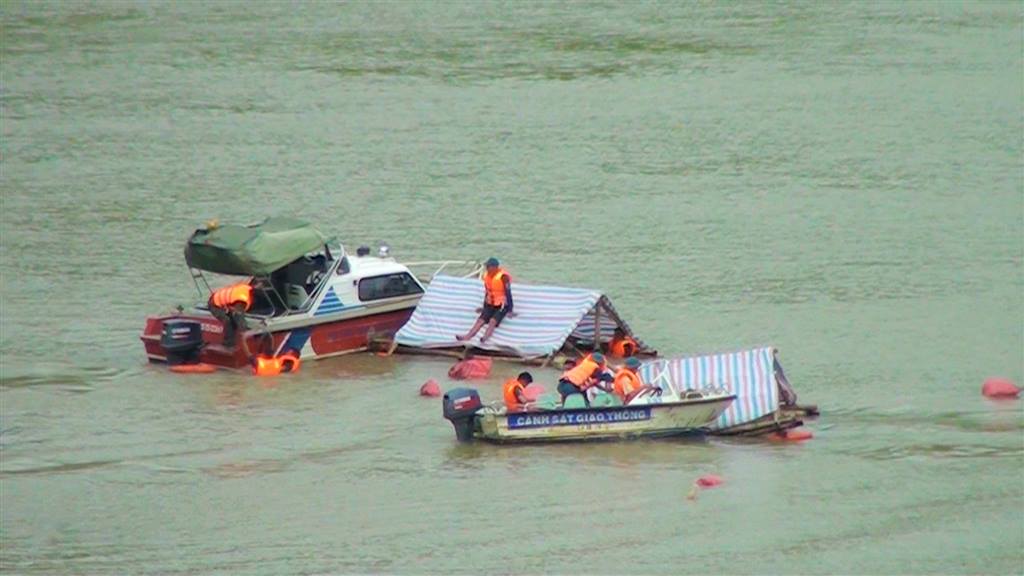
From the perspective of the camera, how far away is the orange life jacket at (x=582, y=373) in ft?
72.6

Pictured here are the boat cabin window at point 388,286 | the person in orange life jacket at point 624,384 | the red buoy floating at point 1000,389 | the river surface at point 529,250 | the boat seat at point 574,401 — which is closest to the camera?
the river surface at point 529,250

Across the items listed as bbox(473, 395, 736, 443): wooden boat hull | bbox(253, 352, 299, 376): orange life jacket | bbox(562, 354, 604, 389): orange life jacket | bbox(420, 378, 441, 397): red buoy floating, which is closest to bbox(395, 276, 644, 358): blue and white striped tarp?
bbox(420, 378, 441, 397): red buoy floating

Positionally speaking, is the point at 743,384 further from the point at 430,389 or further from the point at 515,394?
the point at 430,389

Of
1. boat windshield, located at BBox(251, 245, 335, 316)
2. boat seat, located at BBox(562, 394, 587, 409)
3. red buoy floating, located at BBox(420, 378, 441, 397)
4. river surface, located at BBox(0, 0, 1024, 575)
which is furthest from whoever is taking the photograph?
boat windshield, located at BBox(251, 245, 335, 316)

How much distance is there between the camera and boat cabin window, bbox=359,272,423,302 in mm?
26391

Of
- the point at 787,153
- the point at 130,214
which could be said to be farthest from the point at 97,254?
the point at 787,153

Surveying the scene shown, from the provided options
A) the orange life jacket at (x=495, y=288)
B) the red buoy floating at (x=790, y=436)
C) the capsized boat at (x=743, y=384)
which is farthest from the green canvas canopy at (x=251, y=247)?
the red buoy floating at (x=790, y=436)

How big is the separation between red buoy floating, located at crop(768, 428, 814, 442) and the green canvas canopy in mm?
6706

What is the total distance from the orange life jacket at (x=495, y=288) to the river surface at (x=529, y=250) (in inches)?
41.2

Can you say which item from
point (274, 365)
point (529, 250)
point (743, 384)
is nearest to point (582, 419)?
point (743, 384)

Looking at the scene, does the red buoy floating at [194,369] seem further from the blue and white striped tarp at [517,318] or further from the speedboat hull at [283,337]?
the blue and white striped tarp at [517,318]

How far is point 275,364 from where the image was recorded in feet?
83.5

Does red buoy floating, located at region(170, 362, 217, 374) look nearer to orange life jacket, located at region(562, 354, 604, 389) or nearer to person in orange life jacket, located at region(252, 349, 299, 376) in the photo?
person in orange life jacket, located at region(252, 349, 299, 376)

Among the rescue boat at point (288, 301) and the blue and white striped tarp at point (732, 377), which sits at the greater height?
the rescue boat at point (288, 301)
